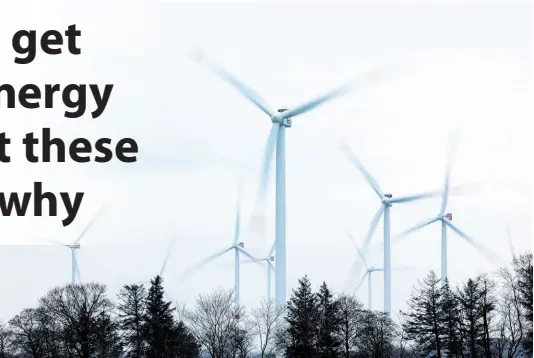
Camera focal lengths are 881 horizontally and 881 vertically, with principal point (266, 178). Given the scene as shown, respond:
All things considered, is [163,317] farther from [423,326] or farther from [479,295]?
[479,295]

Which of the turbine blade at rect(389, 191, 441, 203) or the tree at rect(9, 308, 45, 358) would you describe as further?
the tree at rect(9, 308, 45, 358)

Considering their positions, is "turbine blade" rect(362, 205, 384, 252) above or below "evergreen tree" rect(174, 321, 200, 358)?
above

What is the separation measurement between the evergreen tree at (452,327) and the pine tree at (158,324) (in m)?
27.8

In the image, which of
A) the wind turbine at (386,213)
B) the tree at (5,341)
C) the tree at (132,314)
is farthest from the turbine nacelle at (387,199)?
the tree at (5,341)

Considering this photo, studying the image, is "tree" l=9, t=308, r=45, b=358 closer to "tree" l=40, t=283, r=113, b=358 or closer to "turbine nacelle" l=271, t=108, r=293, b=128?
"tree" l=40, t=283, r=113, b=358

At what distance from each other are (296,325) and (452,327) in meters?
15.8

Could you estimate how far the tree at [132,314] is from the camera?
10419 centimetres

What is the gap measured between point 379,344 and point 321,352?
692 centimetres

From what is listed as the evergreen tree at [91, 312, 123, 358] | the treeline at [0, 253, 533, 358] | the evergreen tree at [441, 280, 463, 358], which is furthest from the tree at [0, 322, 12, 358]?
the evergreen tree at [441, 280, 463, 358]

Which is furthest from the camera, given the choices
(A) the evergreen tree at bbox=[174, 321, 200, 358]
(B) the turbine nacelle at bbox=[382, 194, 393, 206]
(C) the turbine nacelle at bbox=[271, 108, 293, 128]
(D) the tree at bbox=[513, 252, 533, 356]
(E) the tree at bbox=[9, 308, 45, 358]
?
(E) the tree at bbox=[9, 308, 45, 358]

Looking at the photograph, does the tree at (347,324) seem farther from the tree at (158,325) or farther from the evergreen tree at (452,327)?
the tree at (158,325)

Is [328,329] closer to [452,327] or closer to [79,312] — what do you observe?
[452,327]

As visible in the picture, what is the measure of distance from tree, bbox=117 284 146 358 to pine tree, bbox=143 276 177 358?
130 cm

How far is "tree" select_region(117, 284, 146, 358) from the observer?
10419 centimetres
